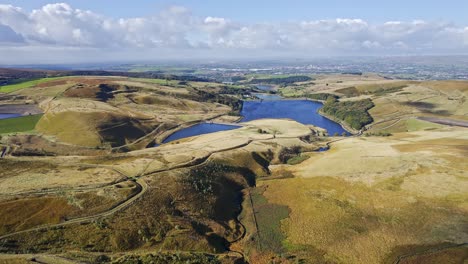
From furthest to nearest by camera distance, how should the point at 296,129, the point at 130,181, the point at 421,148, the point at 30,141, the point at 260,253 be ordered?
the point at 296,129 → the point at 30,141 → the point at 421,148 → the point at 130,181 → the point at 260,253

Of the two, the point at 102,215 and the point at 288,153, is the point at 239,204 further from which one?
the point at 288,153

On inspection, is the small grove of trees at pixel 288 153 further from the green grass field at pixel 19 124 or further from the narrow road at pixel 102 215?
the green grass field at pixel 19 124

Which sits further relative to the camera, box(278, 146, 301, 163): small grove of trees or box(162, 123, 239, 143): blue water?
box(162, 123, 239, 143): blue water

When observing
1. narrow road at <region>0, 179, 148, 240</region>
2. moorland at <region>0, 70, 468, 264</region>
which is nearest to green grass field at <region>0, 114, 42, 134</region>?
moorland at <region>0, 70, 468, 264</region>

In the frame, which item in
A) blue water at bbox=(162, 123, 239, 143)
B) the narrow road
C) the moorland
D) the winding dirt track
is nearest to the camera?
the narrow road

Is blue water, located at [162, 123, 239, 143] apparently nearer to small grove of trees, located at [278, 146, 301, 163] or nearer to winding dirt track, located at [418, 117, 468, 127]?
small grove of trees, located at [278, 146, 301, 163]

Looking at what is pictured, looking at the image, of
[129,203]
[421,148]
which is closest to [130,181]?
[129,203]

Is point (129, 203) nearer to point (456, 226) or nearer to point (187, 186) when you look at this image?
point (187, 186)
